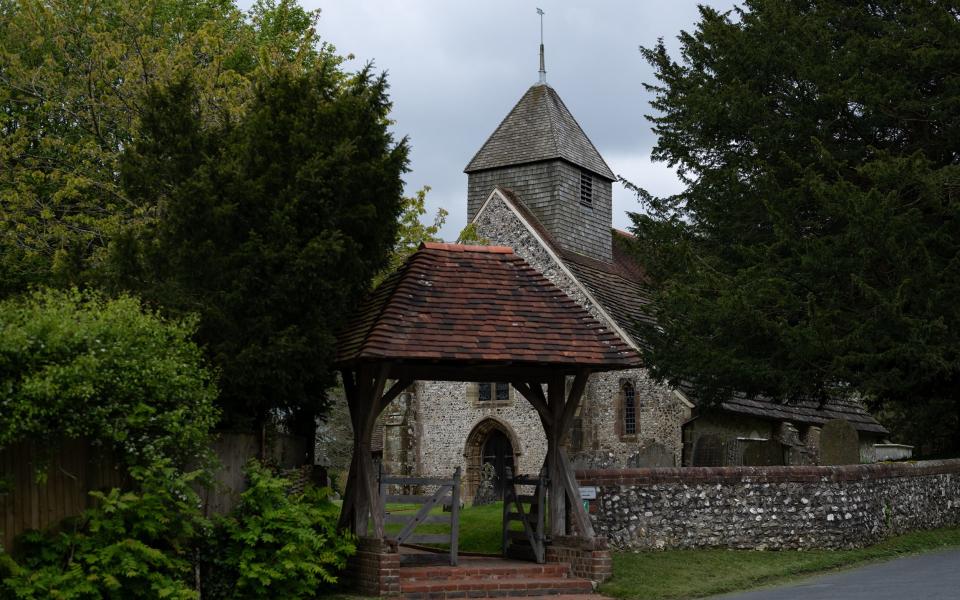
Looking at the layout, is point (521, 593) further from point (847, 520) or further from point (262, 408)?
point (847, 520)

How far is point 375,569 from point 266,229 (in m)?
4.30

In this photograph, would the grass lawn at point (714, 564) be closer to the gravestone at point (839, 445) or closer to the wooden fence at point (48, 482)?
the gravestone at point (839, 445)

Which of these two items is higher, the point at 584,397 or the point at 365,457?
the point at 584,397

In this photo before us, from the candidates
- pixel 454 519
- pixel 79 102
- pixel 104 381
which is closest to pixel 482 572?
pixel 454 519

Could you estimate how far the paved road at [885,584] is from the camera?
11695 mm

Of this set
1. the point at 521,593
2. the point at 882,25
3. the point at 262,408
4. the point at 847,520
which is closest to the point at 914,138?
the point at 882,25

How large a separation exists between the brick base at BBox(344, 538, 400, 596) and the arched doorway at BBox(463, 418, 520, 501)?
735 inches

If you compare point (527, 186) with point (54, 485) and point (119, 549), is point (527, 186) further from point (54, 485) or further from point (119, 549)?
point (119, 549)

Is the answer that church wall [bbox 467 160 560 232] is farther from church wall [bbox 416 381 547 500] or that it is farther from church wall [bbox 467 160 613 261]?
church wall [bbox 416 381 547 500]

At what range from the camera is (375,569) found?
12.7m

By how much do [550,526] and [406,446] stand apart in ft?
59.9

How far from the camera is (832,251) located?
18.4m

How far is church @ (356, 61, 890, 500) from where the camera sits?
1126 inches

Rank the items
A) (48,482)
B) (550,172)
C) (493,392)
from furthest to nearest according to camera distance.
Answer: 1. (550,172)
2. (493,392)
3. (48,482)
